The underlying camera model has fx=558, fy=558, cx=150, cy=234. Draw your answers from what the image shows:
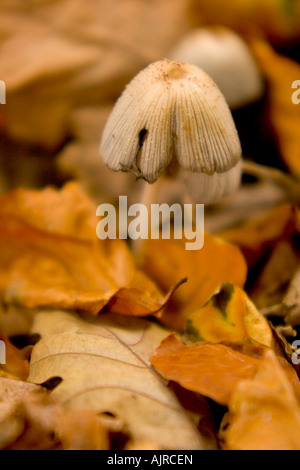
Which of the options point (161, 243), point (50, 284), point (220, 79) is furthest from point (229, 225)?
point (50, 284)

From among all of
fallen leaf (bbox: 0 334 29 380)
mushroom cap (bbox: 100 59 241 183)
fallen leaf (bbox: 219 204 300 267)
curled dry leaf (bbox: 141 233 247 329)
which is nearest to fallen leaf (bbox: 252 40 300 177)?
fallen leaf (bbox: 219 204 300 267)

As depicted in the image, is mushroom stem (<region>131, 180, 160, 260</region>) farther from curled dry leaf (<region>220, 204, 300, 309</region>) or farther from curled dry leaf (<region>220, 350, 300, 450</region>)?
curled dry leaf (<region>220, 350, 300, 450</region>)

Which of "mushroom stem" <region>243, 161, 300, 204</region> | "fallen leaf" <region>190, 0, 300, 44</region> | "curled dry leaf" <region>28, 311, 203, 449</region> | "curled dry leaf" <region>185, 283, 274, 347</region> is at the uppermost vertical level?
"fallen leaf" <region>190, 0, 300, 44</region>

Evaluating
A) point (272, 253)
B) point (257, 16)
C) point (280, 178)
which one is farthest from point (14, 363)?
point (257, 16)

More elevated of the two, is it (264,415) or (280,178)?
(280,178)

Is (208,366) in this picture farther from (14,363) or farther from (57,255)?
(57,255)

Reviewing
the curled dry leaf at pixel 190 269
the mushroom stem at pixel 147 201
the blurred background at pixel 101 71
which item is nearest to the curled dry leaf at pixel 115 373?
the curled dry leaf at pixel 190 269

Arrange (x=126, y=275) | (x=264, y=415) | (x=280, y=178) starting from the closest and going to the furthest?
1. (x=264, y=415)
2. (x=126, y=275)
3. (x=280, y=178)
